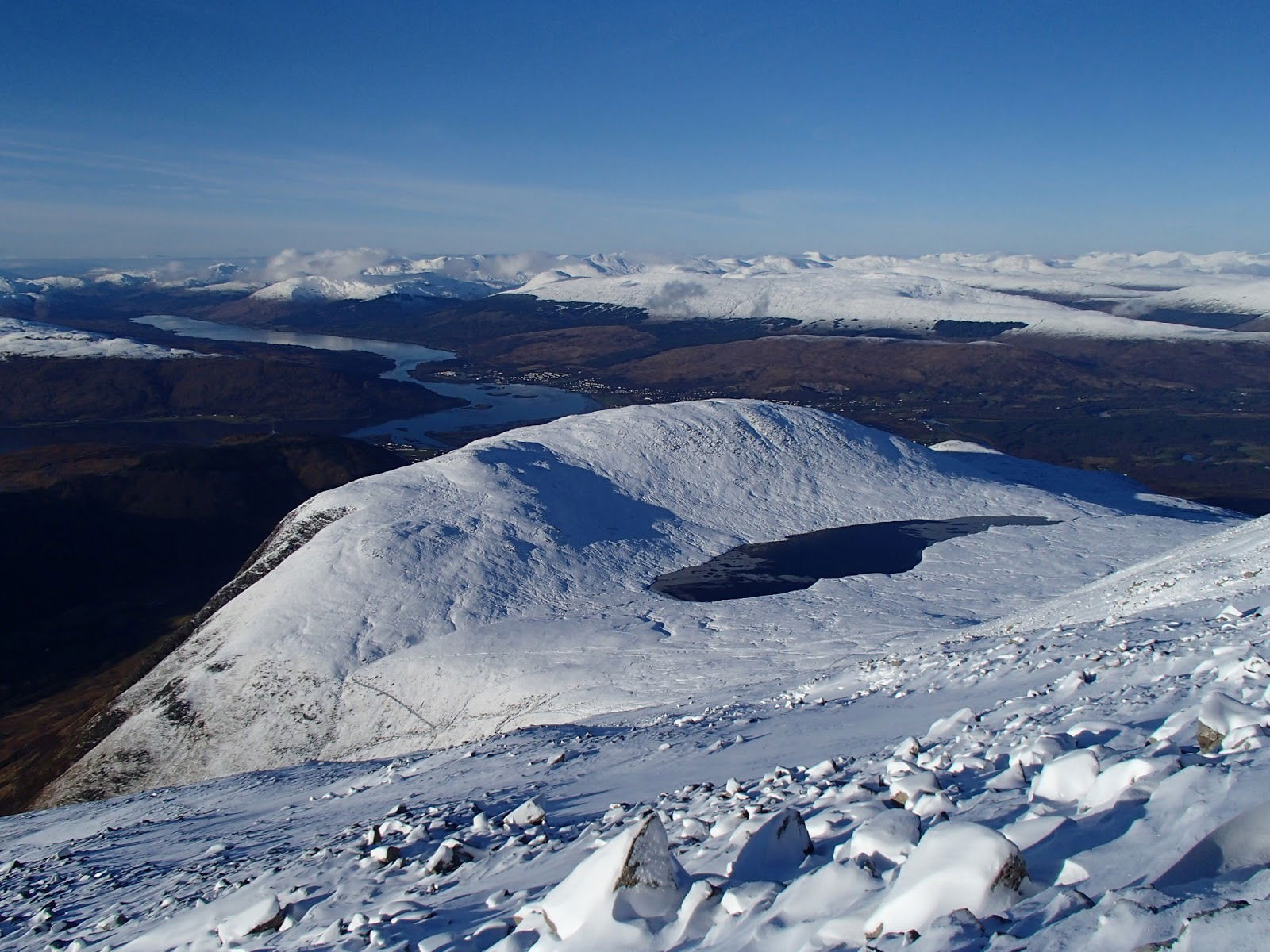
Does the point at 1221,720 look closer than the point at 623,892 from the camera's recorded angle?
No

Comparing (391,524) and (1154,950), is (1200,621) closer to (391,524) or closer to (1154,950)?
(1154,950)

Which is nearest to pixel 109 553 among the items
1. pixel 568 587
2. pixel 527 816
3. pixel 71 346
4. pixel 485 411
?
pixel 568 587

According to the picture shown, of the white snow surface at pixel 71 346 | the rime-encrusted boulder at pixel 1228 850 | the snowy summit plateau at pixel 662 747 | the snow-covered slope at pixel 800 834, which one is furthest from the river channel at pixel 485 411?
the rime-encrusted boulder at pixel 1228 850

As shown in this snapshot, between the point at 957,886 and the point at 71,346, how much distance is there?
21305 cm

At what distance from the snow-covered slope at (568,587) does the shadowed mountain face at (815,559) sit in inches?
46.2

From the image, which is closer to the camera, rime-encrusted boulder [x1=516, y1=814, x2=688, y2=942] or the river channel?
rime-encrusted boulder [x1=516, y1=814, x2=688, y2=942]

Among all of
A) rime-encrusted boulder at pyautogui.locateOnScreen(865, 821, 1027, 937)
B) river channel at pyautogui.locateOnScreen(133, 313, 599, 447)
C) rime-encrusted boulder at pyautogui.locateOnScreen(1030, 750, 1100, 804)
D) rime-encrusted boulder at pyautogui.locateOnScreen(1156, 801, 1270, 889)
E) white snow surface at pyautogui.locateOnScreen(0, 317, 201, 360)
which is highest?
white snow surface at pyautogui.locateOnScreen(0, 317, 201, 360)

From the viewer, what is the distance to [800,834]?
629 centimetres

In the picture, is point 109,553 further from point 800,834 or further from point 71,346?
point 71,346

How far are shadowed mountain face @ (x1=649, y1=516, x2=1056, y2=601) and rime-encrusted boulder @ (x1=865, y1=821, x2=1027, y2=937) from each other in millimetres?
A: 34375

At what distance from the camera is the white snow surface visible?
554 ft

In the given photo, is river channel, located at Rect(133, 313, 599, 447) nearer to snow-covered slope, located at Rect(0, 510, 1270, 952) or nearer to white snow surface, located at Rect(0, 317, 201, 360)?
white snow surface, located at Rect(0, 317, 201, 360)

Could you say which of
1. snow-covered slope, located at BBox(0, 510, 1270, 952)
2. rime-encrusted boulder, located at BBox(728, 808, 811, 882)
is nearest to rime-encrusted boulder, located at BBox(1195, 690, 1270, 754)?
snow-covered slope, located at BBox(0, 510, 1270, 952)

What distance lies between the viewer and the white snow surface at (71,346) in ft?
554
